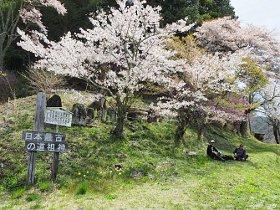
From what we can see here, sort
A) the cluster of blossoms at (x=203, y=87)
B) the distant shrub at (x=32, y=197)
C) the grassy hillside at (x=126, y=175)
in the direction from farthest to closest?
the cluster of blossoms at (x=203, y=87)
the grassy hillside at (x=126, y=175)
the distant shrub at (x=32, y=197)

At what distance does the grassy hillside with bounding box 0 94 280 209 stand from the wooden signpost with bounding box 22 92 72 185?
631mm

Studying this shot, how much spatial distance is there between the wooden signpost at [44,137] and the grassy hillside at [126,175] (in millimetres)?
631

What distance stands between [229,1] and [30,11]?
21257 millimetres

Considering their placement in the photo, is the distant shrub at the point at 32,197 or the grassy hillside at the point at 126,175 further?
the grassy hillside at the point at 126,175

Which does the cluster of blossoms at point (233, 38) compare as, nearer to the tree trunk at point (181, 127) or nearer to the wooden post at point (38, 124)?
the tree trunk at point (181, 127)

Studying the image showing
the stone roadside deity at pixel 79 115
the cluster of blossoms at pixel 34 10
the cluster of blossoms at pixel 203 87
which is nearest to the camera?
the stone roadside deity at pixel 79 115

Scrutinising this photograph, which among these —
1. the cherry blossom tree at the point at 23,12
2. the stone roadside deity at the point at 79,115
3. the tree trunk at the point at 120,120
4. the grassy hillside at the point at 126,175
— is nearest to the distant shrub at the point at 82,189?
the grassy hillside at the point at 126,175

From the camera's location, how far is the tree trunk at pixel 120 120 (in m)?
20.9

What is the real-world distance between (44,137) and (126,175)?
11.8 ft

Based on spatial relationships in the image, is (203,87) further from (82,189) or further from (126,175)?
(82,189)

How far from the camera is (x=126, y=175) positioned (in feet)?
56.4

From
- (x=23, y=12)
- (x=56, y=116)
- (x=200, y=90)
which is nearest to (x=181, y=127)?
(x=200, y=90)

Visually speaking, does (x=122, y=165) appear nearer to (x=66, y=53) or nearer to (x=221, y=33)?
(x=66, y=53)

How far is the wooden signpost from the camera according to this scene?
15305mm
